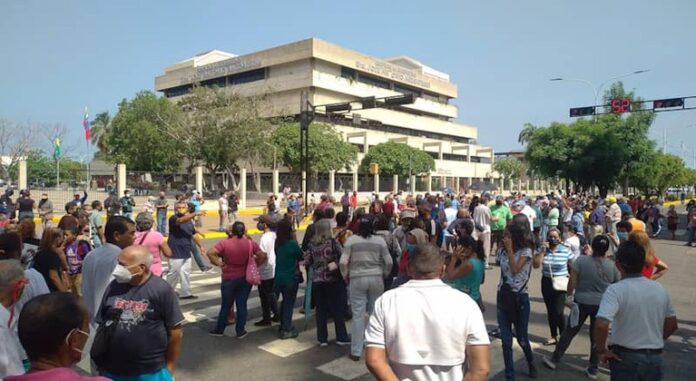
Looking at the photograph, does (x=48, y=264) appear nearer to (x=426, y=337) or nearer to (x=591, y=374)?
(x=426, y=337)

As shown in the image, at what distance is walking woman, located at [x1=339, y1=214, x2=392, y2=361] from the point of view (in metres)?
5.52

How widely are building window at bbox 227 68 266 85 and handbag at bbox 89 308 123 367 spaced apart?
6013 centimetres

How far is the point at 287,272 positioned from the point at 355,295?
1171 millimetres

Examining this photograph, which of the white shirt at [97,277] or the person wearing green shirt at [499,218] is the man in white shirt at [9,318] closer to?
the white shirt at [97,277]

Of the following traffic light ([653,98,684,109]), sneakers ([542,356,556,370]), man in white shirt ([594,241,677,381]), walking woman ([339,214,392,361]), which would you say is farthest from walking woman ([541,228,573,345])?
traffic light ([653,98,684,109])

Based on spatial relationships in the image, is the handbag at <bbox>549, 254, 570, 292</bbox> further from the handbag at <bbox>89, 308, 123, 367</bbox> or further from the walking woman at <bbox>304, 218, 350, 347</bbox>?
the handbag at <bbox>89, 308, 123, 367</bbox>

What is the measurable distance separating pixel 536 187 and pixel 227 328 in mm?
92928

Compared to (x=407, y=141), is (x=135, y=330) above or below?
below

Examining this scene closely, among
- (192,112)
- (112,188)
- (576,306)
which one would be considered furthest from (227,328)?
(192,112)

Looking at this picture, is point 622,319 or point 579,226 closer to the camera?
point 622,319

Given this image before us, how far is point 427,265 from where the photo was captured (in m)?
2.62

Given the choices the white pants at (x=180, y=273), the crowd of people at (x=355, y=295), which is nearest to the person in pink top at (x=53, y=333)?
the crowd of people at (x=355, y=295)

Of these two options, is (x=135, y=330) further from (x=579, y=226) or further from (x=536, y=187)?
(x=536, y=187)

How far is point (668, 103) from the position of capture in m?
26.7
